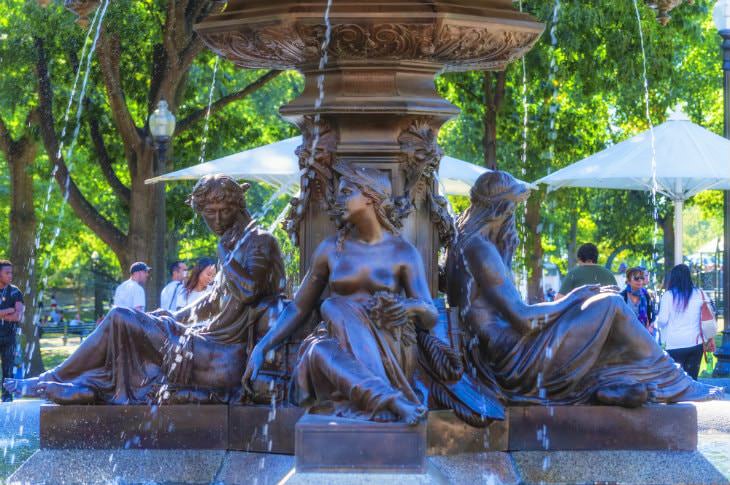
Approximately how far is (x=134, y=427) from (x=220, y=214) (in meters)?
1.25

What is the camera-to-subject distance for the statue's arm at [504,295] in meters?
8.20

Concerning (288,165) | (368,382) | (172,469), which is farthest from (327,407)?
(288,165)

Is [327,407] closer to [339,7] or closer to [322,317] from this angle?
[322,317]

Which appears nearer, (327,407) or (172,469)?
(327,407)

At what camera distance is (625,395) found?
8.06 m

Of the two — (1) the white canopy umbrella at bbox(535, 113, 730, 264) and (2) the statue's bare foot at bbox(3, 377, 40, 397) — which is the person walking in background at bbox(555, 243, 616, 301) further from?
(2) the statue's bare foot at bbox(3, 377, 40, 397)

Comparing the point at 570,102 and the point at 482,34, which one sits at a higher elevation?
the point at 570,102

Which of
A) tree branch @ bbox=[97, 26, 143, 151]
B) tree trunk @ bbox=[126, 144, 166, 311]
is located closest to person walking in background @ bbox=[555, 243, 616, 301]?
tree trunk @ bbox=[126, 144, 166, 311]

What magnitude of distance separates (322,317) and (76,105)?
15315mm

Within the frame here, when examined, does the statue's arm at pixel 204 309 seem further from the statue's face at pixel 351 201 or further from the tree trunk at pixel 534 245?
the tree trunk at pixel 534 245

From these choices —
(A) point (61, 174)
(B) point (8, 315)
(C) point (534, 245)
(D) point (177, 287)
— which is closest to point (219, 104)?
(A) point (61, 174)

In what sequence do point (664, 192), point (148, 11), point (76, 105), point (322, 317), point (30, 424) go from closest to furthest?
point (322, 317) → point (30, 424) → point (664, 192) → point (148, 11) → point (76, 105)

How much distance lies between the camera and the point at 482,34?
27.2 feet

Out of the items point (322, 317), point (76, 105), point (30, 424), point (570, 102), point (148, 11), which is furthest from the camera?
point (570, 102)
